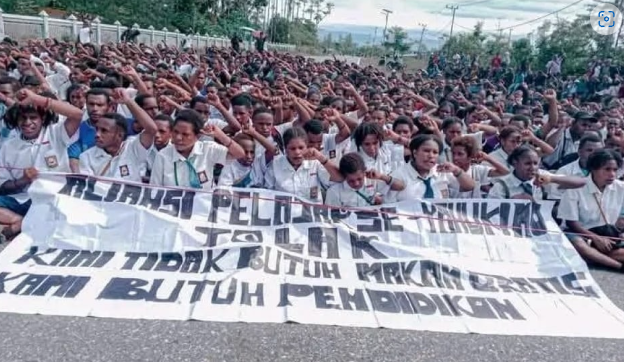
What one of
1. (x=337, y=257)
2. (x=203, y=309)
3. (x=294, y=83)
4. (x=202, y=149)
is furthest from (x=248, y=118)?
(x=294, y=83)

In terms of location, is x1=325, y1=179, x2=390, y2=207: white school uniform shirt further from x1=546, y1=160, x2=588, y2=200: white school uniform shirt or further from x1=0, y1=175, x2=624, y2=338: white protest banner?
x1=546, y1=160, x2=588, y2=200: white school uniform shirt

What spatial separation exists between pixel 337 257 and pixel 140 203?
171 centimetres

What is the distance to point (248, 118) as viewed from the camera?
6305 mm

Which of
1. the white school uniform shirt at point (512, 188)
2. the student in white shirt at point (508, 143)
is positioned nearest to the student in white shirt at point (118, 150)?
the white school uniform shirt at point (512, 188)

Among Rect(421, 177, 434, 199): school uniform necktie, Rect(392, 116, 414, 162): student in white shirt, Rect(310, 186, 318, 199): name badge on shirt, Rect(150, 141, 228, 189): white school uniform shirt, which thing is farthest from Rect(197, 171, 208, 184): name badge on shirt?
Rect(392, 116, 414, 162): student in white shirt

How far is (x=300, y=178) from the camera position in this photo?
5262 mm

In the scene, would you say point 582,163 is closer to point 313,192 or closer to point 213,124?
point 313,192

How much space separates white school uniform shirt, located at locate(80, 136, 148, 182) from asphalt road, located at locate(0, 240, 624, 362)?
1845mm

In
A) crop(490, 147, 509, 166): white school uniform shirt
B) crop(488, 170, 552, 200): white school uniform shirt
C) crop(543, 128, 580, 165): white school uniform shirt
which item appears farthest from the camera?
crop(543, 128, 580, 165): white school uniform shirt

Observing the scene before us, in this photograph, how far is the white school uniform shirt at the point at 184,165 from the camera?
16.6 ft

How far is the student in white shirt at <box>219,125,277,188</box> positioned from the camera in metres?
5.38

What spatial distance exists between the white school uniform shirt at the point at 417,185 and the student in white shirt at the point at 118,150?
2.33 metres

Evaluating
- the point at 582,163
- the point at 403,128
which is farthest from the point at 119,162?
the point at 582,163

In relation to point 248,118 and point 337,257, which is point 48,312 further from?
point 248,118
